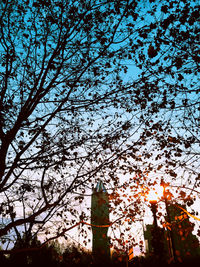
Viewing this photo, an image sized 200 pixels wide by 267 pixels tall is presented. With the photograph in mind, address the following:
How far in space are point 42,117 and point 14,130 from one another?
5.34 feet

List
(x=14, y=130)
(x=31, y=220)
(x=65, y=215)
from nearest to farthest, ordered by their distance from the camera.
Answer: (x=31, y=220) → (x=14, y=130) → (x=65, y=215)

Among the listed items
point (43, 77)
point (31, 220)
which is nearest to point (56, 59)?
point (43, 77)

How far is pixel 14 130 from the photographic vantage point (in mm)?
6945

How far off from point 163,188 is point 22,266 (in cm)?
1537

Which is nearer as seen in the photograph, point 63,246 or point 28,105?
point 28,105

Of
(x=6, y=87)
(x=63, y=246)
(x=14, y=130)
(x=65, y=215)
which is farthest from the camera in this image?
(x=63, y=246)

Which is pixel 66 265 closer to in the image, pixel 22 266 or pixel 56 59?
pixel 22 266

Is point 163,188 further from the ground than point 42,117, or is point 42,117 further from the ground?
point 42,117

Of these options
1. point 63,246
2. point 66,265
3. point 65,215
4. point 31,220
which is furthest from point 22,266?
point 63,246

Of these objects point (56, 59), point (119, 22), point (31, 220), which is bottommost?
point (31, 220)

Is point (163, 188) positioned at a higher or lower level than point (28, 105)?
lower

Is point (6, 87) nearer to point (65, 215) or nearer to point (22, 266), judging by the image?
point (65, 215)

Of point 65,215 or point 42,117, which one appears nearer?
point 42,117

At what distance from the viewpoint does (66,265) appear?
26.6 meters
